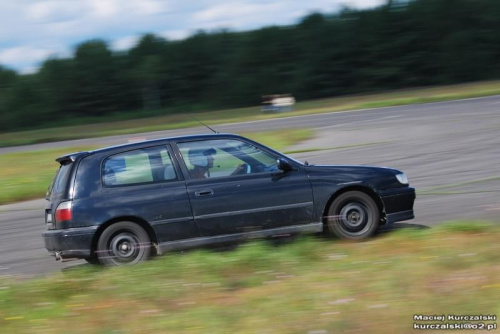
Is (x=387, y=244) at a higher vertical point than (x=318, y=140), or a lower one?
lower

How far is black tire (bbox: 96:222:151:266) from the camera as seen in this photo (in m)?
8.48

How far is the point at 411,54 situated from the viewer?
5612cm

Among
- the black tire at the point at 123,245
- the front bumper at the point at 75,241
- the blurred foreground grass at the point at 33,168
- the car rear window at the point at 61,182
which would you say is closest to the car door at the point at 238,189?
the black tire at the point at 123,245

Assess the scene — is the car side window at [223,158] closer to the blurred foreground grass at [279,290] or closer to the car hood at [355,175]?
the car hood at [355,175]

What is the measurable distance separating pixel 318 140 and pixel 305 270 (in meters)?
16.2

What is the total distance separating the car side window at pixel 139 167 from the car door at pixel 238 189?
0.68ft

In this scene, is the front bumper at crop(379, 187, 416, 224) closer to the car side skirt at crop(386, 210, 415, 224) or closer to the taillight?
the car side skirt at crop(386, 210, 415, 224)

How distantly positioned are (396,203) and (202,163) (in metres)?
2.42

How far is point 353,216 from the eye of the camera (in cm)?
886

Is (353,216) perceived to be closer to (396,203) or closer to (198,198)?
(396,203)

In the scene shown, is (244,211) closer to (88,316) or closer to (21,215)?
(88,316)

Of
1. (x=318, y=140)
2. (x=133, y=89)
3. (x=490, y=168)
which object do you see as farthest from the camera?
(x=133, y=89)

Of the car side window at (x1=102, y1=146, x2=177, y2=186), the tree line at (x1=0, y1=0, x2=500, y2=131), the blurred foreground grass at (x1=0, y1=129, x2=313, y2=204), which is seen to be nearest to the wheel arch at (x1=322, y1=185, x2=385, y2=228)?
the car side window at (x1=102, y1=146, x2=177, y2=186)

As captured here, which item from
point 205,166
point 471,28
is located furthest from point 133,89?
point 205,166
